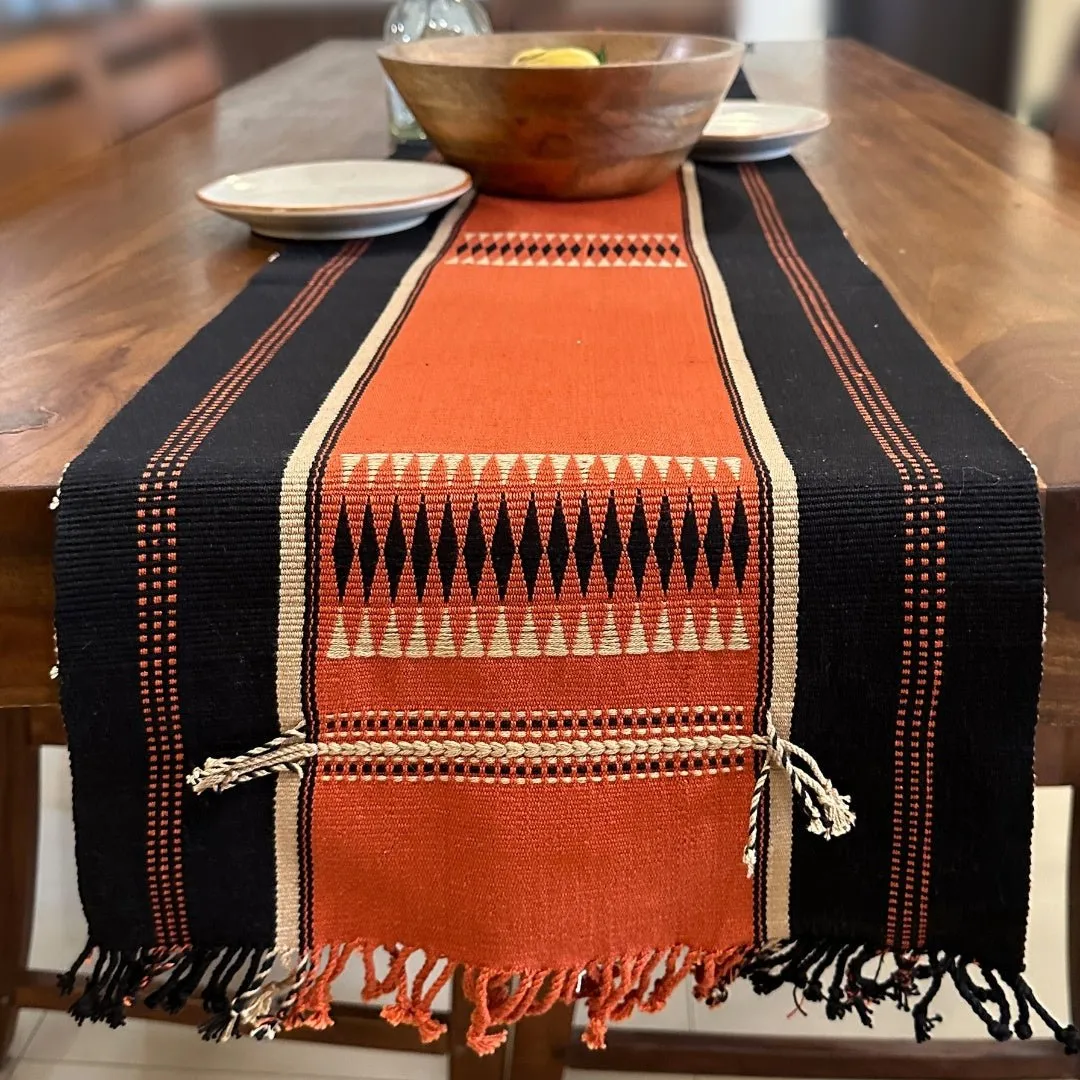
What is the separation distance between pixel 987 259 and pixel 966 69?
291 centimetres

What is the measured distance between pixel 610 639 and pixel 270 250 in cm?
48

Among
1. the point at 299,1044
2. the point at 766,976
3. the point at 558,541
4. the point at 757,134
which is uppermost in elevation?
the point at 757,134

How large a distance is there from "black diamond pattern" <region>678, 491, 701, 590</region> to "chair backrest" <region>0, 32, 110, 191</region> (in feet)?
3.95

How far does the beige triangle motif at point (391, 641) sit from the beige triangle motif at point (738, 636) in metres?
0.15

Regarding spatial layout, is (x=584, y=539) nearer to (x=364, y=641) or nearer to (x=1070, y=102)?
(x=364, y=641)

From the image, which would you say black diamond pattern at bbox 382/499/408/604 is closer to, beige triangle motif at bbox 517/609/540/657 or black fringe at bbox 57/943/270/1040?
beige triangle motif at bbox 517/609/540/657

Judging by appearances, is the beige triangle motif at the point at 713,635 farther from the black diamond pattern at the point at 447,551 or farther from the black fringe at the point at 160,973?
the black fringe at the point at 160,973

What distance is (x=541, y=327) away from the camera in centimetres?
68

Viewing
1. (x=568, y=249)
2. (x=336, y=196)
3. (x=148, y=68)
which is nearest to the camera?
(x=568, y=249)

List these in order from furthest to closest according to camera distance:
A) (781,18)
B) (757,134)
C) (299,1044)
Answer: (781,18) → (299,1044) → (757,134)

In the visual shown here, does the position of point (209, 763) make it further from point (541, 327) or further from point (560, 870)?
point (541, 327)

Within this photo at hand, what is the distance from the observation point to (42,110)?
1.51 metres

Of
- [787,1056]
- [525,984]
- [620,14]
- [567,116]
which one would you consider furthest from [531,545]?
[620,14]

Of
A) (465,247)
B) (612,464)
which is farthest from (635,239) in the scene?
(612,464)
